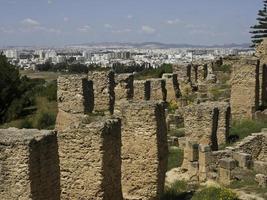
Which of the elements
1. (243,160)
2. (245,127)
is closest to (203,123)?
(243,160)

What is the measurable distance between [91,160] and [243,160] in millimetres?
6522

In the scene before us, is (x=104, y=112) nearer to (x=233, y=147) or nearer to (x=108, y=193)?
(x=233, y=147)

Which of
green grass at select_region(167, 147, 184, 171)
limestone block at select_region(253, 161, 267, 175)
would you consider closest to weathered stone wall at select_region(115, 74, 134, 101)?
green grass at select_region(167, 147, 184, 171)

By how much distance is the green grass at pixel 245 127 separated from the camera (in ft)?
67.4

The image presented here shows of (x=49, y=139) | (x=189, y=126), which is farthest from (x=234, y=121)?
(x=49, y=139)

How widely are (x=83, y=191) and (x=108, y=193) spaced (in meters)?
0.53

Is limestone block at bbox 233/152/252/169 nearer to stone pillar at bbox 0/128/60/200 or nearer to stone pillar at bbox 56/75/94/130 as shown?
stone pillar at bbox 56/75/94/130

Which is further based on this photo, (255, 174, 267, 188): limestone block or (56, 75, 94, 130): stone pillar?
(56, 75, 94, 130): stone pillar

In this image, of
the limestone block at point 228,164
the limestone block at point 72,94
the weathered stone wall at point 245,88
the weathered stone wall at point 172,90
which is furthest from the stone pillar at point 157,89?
the limestone block at point 228,164

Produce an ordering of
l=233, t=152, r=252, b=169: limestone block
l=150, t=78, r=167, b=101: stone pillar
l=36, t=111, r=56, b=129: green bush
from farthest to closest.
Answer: l=36, t=111, r=56, b=129: green bush < l=150, t=78, r=167, b=101: stone pillar < l=233, t=152, r=252, b=169: limestone block

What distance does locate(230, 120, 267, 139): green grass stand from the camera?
20.5m

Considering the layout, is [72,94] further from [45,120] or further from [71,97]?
[45,120]

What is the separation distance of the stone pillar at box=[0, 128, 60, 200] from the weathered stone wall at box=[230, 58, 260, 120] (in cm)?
1522

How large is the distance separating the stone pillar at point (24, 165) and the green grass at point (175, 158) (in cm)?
869
